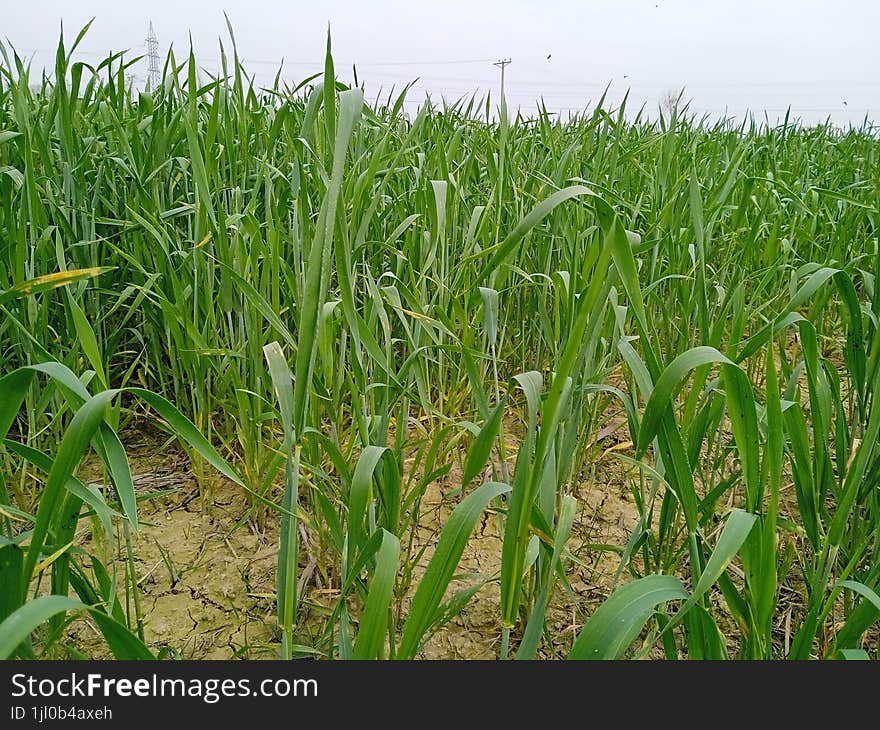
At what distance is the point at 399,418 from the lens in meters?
0.87

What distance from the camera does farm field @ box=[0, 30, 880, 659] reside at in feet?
1.75

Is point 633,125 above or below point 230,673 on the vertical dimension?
above

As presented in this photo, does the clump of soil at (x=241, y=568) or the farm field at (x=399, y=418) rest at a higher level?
the farm field at (x=399, y=418)

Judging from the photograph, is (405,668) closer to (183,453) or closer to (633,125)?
(183,453)

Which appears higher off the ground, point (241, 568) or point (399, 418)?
point (399, 418)

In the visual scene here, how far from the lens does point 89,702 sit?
0.50 m

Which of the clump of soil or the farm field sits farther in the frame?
the clump of soil

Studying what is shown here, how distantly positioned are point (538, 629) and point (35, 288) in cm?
50

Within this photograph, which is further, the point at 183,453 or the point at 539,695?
the point at 183,453

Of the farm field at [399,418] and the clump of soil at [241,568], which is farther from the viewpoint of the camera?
the clump of soil at [241,568]

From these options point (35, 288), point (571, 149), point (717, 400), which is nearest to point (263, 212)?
point (571, 149)

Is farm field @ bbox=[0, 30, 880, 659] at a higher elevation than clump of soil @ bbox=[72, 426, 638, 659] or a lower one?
higher

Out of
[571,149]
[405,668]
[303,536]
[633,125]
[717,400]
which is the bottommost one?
[303,536]

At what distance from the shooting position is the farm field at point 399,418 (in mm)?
534
